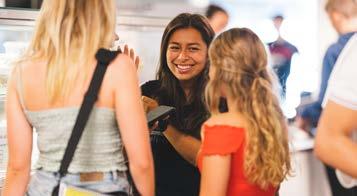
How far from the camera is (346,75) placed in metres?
1.63

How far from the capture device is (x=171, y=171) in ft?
6.35

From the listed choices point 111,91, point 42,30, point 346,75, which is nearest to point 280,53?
point 346,75

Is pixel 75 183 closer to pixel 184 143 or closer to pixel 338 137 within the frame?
pixel 184 143

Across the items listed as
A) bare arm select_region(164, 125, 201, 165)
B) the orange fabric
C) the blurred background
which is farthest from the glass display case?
the orange fabric

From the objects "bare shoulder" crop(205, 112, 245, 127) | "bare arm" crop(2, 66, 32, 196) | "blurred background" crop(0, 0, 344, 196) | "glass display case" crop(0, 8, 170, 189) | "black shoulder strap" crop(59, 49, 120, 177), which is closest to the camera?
"black shoulder strap" crop(59, 49, 120, 177)

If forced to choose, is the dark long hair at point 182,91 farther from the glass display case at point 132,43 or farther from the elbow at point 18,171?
the elbow at point 18,171

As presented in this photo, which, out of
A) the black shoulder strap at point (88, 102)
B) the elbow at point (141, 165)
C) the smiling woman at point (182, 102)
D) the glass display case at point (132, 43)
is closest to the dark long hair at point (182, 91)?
the smiling woman at point (182, 102)

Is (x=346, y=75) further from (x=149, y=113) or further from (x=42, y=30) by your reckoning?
(x=42, y=30)

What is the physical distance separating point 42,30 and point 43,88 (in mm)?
178

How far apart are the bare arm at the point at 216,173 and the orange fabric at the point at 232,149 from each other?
19 millimetres

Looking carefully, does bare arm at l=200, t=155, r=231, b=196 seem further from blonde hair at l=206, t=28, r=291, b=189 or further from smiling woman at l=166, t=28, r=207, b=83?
smiling woman at l=166, t=28, r=207, b=83

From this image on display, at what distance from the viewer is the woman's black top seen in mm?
1916

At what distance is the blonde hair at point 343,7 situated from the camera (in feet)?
5.86

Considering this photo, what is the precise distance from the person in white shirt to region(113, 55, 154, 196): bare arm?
Result: 23.5 inches
